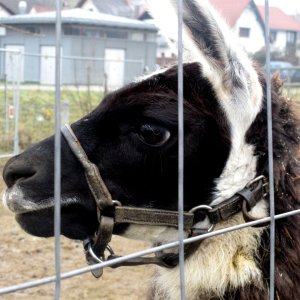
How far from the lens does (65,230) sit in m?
2.28

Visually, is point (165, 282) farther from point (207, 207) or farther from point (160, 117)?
point (160, 117)

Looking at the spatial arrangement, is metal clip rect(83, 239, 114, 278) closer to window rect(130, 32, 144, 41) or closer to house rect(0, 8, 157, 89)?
house rect(0, 8, 157, 89)

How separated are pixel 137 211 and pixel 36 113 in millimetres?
11353

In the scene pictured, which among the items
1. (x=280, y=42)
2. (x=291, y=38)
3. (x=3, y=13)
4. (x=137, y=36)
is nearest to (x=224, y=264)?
(x=3, y=13)

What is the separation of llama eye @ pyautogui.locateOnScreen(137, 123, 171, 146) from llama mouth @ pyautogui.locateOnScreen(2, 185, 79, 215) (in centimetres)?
45

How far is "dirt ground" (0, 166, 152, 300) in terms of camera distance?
449 centimetres

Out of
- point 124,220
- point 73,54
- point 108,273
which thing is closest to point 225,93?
point 124,220

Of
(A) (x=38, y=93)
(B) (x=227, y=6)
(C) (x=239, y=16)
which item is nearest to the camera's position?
(B) (x=227, y=6)

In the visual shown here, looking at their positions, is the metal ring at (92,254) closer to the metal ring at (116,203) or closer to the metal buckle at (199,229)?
the metal ring at (116,203)

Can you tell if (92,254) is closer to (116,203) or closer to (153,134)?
(116,203)

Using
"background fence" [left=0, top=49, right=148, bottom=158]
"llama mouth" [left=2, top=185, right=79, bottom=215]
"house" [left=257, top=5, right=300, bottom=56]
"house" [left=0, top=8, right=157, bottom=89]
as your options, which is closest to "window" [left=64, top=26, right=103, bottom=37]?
"house" [left=0, top=8, right=157, bottom=89]

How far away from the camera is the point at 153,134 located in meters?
2.16

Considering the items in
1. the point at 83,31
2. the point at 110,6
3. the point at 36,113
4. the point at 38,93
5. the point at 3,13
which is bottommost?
the point at 36,113

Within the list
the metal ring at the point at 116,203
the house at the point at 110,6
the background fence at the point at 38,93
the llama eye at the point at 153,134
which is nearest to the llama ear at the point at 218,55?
the llama eye at the point at 153,134
